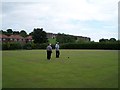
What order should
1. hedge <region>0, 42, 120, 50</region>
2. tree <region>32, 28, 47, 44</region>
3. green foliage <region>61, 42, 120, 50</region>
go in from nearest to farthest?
green foliage <region>61, 42, 120, 50</region>
hedge <region>0, 42, 120, 50</region>
tree <region>32, 28, 47, 44</region>

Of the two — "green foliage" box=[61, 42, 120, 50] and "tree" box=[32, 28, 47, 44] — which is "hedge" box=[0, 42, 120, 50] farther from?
"tree" box=[32, 28, 47, 44]

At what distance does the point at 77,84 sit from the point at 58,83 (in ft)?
3.00

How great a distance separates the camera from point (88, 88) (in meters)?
11.4

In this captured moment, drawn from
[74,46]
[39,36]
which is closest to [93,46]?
[74,46]

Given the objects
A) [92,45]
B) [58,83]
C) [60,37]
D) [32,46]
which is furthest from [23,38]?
[58,83]

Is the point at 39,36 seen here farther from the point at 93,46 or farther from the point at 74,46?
the point at 93,46

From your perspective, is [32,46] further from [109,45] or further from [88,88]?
[88,88]

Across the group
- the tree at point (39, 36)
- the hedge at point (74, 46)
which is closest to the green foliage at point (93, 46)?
the hedge at point (74, 46)

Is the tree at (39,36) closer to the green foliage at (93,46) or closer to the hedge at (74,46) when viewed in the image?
the hedge at (74,46)

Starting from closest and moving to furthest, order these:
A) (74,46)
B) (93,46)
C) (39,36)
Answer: (93,46) → (74,46) → (39,36)

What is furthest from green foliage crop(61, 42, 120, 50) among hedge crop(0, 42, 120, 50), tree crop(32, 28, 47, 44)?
tree crop(32, 28, 47, 44)

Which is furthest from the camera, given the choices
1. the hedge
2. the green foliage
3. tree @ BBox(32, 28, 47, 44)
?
tree @ BBox(32, 28, 47, 44)

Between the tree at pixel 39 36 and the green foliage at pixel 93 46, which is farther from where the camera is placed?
the tree at pixel 39 36

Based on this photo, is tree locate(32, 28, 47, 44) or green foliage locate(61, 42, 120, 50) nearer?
green foliage locate(61, 42, 120, 50)
